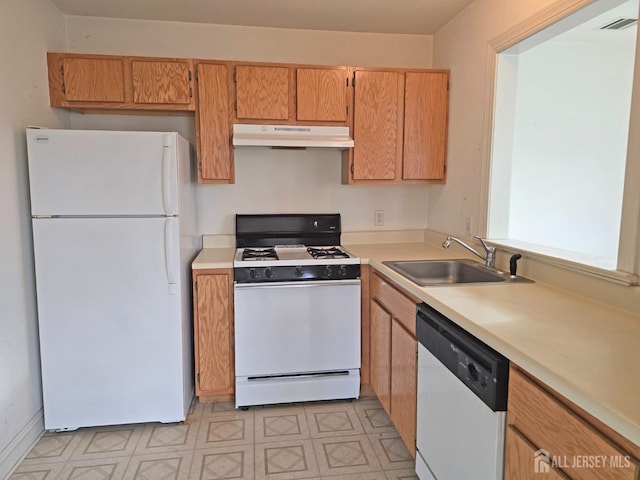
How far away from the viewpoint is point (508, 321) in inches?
55.6

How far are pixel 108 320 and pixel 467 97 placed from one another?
2439 mm

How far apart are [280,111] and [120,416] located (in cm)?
202

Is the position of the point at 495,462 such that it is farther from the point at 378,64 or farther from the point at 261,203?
the point at 378,64

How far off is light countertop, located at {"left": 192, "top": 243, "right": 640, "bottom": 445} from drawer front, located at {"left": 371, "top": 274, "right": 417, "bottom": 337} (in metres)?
0.09

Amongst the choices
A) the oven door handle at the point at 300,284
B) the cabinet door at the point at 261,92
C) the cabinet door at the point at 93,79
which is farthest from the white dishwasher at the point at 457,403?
the cabinet door at the point at 93,79

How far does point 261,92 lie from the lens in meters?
2.69

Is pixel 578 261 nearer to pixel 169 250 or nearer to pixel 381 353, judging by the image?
pixel 381 353

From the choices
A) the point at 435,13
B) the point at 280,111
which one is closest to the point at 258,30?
the point at 280,111

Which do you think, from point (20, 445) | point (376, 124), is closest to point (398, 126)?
point (376, 124)

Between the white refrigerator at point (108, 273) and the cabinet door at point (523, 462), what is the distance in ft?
5.72

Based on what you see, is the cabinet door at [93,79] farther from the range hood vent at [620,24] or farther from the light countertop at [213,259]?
the range hood vent at [620,24]

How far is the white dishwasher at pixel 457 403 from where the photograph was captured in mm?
1281

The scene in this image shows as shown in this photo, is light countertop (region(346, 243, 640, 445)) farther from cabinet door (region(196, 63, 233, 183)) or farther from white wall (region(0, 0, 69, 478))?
white wall (region(0, 0, 69, 478))

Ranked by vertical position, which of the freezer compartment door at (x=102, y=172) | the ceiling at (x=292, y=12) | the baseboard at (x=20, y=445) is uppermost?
the ceiling at (x=292, y=12)
